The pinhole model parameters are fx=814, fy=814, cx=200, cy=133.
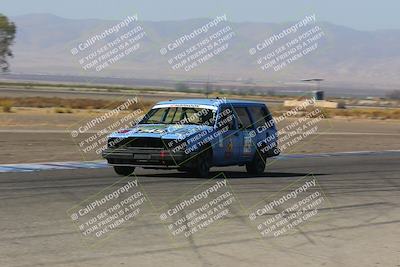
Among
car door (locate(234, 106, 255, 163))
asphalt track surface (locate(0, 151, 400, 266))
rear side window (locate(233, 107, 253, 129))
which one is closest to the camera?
asphalt track surface (locate(0, 151, 400, 266))

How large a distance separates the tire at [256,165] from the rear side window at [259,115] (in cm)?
67

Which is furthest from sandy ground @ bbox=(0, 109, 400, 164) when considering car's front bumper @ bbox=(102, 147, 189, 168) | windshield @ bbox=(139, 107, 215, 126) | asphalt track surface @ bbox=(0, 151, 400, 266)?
asphalt track surface @ bbox=(0, 151, 400, 266)

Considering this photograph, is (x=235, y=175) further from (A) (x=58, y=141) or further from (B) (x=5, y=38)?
(B) (x=5, y=38)

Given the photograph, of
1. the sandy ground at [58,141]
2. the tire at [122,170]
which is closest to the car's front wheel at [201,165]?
the tire at [122,170]

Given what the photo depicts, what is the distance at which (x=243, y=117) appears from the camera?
1681 centimetres

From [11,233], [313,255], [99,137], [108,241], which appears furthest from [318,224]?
[99,137]

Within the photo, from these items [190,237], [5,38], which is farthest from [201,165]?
[5,38]

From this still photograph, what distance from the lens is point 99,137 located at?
2911cm

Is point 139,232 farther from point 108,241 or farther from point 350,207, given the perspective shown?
point 350,207

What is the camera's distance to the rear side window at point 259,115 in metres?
17.3

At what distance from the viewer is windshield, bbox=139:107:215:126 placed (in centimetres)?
1561

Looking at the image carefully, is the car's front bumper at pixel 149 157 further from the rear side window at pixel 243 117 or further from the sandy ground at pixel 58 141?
the sandy ground at pixel 58 141

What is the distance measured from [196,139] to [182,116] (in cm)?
106

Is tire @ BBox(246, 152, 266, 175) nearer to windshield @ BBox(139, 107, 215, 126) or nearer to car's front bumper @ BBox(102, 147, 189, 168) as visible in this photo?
windshield @ BBox(139, 107, 215, 126)
